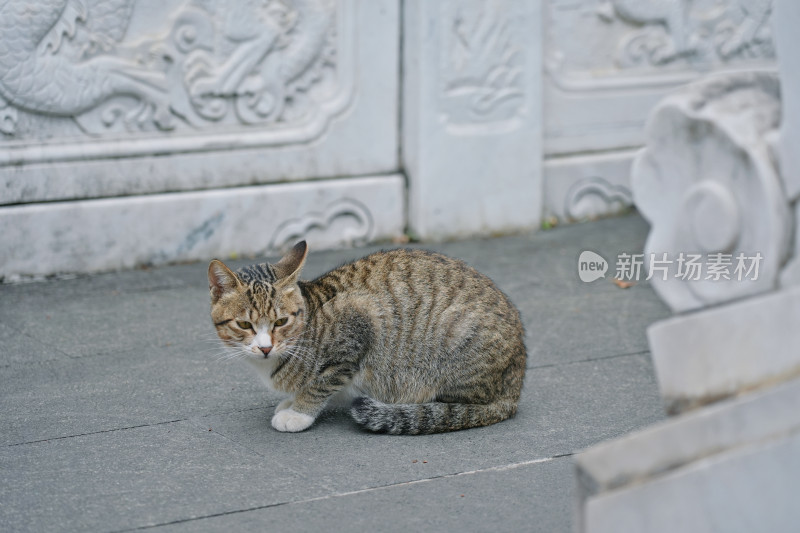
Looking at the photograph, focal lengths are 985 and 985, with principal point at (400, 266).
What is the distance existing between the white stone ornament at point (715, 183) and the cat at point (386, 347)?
154 cm

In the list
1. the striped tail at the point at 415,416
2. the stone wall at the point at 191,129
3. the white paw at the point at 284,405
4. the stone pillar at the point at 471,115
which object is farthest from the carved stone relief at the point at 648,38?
the white paw at the point at 284,405

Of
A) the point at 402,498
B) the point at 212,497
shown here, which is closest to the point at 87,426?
the point at 212,497

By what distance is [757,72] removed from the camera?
290 cm

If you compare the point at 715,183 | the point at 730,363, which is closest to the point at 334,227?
the point at 715,183

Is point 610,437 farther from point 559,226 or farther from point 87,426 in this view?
point 559,226

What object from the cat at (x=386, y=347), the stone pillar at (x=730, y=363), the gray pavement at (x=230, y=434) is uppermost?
the stone pillar at (x=730, y=363)

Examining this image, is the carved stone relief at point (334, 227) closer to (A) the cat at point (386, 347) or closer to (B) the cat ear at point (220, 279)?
(A) the cat at point (386, 347)

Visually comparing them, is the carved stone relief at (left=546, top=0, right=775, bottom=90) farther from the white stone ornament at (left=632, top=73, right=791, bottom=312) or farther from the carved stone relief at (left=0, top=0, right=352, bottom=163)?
the white stone ornament at (left=632, top=73, right=791, bottom=312)

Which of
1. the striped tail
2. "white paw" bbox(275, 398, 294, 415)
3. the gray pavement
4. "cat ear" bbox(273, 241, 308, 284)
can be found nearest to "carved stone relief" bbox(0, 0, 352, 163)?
the gray pavement

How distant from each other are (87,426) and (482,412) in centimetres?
178

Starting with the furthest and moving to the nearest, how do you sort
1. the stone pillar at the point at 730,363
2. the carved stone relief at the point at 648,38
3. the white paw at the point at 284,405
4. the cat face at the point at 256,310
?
the carved stone relief at the point at 648,38
the white paw at the point at 284,405
the cat face at the point at 256,310
the stone pillar at the point at 730,363

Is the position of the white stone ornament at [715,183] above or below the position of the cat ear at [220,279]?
above

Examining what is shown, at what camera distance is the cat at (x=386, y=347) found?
4.29 meters

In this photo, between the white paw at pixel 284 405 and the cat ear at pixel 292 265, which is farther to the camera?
the white paw at pixel 284 405
